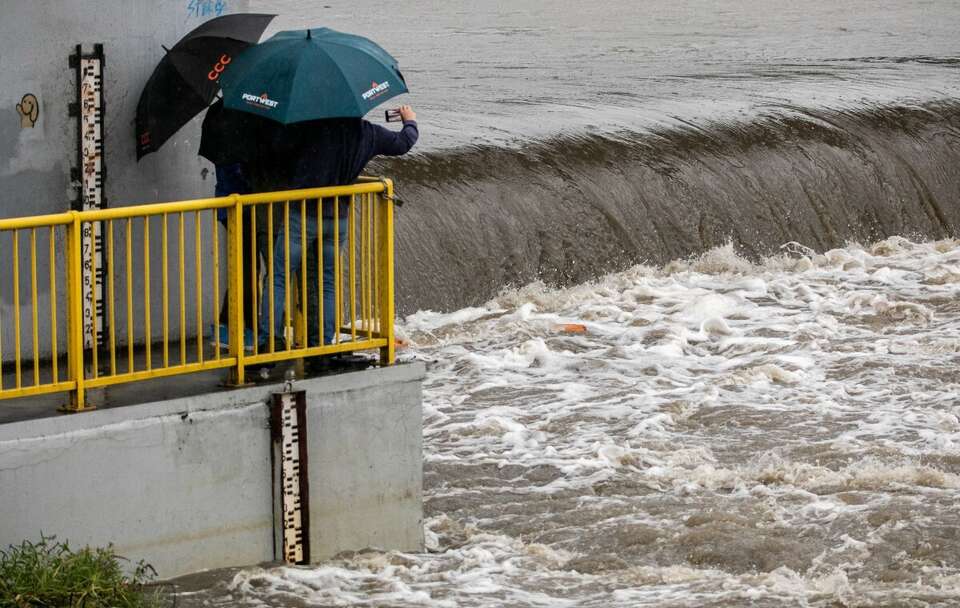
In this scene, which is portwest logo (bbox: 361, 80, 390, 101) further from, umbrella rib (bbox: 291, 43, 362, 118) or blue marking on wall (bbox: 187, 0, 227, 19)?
blue marking on wall (bbox: 187, 0, 227, 19)

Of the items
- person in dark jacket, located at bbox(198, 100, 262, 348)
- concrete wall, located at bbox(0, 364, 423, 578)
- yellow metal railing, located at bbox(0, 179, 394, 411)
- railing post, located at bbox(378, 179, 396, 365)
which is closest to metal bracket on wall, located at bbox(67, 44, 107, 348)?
yellow metal railing, located at bbox(0, 179, 394, 411)

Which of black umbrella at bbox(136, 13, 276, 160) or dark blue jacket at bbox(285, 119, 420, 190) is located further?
black umbrella at bbox(136, 13, 276, 160)

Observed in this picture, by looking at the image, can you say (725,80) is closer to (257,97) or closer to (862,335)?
(862,335)

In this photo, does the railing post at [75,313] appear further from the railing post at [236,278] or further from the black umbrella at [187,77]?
the black umbrella at [187,77]

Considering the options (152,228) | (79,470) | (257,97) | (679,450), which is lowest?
(679,450)

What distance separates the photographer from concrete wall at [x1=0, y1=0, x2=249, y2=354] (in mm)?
8430

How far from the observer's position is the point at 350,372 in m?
8.43

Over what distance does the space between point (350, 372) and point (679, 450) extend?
3.84m

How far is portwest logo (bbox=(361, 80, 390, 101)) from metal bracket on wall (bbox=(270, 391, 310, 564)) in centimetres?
149

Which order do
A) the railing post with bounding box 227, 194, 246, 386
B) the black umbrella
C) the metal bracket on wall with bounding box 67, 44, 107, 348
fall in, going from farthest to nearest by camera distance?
1. the black umbrella
2. the metal bracket on wall with bounding box 67, 44, 107, 348
3. the railing post with bounding box 227, 194, 246, 386

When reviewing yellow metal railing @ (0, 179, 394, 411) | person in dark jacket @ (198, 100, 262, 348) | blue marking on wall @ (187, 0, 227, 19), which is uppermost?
blue marking on wall @ (187, 0, 227, 19)

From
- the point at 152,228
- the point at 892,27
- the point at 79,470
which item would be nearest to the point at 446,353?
the point at 152,228

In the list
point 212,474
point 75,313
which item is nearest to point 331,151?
point 75,313

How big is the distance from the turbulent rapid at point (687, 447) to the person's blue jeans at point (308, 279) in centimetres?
118
